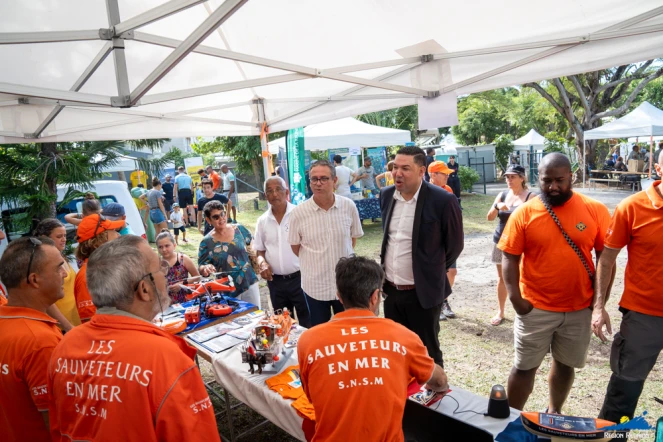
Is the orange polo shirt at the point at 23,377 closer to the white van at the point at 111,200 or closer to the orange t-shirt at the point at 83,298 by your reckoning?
the orange t-shirt at the point at 83,298

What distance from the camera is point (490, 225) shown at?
421 inches

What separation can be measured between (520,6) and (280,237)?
256 cm

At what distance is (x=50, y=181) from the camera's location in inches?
191

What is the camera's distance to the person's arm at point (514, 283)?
2.73 m

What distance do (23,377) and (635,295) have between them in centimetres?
309

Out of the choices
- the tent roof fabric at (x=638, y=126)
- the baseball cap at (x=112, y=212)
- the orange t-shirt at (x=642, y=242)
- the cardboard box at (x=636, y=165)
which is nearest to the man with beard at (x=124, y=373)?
the orange t-shirt at (x=642, y=242)

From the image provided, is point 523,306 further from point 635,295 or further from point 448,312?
point 448,312

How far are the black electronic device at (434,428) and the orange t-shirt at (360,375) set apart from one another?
0.20 meters

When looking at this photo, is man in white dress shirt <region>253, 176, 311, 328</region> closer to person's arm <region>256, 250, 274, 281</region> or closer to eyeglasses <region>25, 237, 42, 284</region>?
person's arm <region>256, 250, 274, 281</region>

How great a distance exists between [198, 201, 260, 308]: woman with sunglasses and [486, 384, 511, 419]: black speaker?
105 inches

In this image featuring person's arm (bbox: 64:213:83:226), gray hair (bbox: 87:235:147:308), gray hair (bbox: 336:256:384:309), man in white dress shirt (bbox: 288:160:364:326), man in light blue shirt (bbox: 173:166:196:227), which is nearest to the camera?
gray hair (bbox: 87:235:147:308)

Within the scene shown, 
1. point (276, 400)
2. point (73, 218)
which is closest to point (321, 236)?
point (276, 400)

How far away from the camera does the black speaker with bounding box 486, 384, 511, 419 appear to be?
1.96 metres

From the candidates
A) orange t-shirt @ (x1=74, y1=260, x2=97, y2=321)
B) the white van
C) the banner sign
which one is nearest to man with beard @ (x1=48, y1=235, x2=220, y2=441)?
orange t-shirt @ (x1=74, y1=260, x2=97, y2=321)
